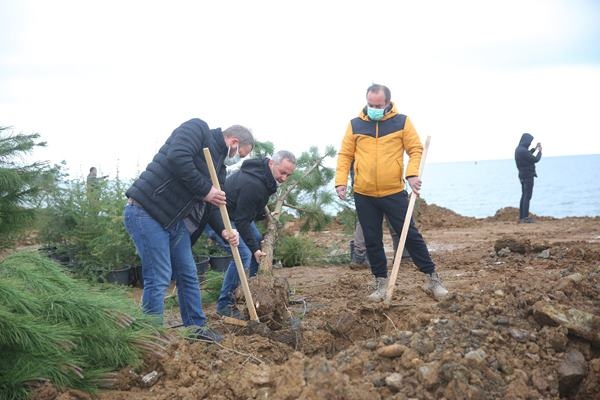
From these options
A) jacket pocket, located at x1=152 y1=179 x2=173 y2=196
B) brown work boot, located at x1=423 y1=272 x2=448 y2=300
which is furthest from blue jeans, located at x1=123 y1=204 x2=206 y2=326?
brown work boot, located at x1=423 y1=272 x2=448 y2=300

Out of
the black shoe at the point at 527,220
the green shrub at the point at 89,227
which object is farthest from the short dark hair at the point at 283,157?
the black shoe at the point at 527,220

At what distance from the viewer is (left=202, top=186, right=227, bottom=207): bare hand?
3.90m

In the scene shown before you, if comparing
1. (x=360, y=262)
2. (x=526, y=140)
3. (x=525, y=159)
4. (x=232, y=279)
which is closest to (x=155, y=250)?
(x=232, y=279)

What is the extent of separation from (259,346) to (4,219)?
108 inches

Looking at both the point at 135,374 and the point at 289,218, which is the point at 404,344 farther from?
the point at 289,218

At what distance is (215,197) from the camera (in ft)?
12.9

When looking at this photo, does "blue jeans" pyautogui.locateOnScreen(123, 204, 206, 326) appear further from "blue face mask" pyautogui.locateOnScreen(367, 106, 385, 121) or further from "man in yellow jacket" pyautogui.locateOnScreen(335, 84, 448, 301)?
"blue face mask" pyautogui.locateOnScreen(367, 106, 385, 121)

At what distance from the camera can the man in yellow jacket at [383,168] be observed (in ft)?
Answer: 16.4

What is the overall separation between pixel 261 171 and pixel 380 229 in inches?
48.6

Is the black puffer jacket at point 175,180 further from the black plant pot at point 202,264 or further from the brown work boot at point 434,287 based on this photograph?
the black plant pot at point 202,264

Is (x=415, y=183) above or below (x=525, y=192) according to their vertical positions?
above

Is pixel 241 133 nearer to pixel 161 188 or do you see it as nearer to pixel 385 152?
pixel 161 188

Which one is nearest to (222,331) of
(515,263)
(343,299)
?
(343,299)

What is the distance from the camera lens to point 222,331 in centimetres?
430
